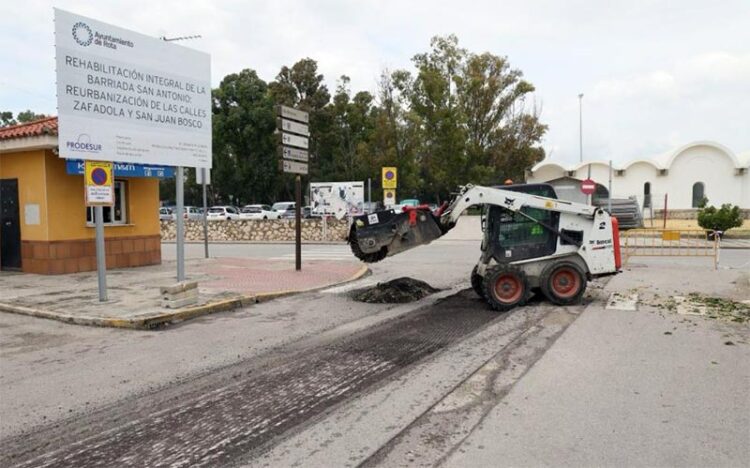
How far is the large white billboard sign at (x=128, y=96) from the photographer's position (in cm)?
920

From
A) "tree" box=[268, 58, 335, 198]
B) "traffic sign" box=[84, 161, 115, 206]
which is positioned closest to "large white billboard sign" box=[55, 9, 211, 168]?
"traffic sign" box=[84, 161, 115, 206]

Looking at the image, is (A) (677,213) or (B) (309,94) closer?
(A) (677,213)

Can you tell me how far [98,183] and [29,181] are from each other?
536 centimetres

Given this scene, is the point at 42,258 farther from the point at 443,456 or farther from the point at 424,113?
the point at 424,113

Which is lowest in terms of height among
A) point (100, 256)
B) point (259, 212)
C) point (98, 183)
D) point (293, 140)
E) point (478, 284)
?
point (478, 284)

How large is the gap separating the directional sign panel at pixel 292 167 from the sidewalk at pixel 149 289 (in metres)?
2.70

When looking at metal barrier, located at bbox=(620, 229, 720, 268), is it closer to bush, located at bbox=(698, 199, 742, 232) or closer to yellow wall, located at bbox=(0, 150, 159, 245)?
bush, located at bbox=(698, 199, 742, 232)

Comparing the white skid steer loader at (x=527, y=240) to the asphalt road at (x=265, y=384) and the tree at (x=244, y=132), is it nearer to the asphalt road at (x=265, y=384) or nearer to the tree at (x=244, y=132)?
the asphalt road at (x=265, y=384)

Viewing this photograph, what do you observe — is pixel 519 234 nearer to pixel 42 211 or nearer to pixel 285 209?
pixel 42 211

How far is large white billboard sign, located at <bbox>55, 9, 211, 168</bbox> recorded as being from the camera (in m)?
9.20

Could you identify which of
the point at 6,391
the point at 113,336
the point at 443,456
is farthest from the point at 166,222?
the point at 443,456

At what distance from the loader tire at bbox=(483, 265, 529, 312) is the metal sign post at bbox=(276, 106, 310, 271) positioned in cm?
626

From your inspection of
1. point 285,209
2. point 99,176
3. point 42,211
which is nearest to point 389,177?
point 42,211

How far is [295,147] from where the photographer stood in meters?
15.2
